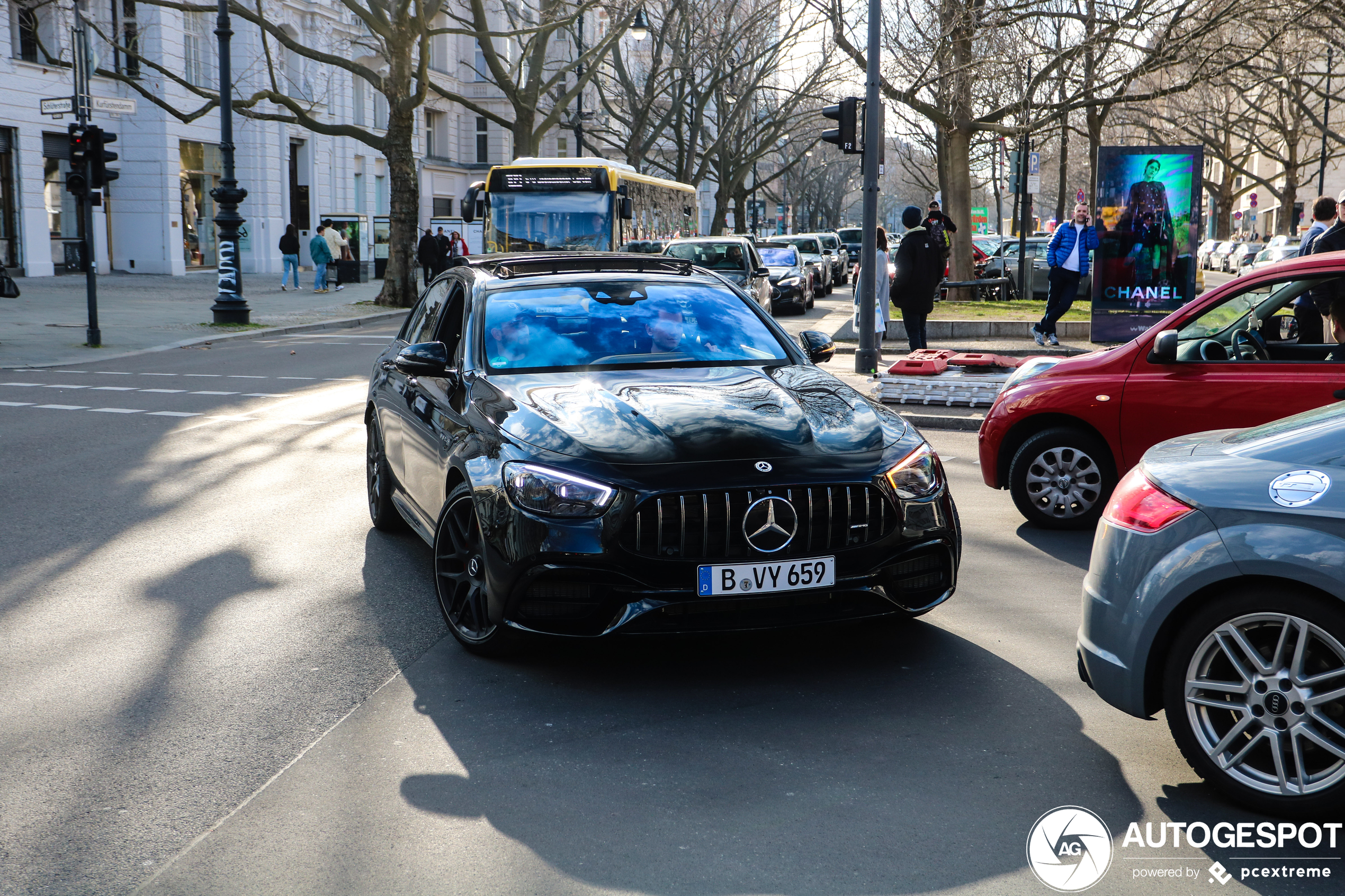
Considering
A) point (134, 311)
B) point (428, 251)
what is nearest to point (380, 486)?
point (134, 311)

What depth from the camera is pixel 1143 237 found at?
17.0m

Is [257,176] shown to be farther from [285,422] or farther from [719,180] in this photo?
[285,422]

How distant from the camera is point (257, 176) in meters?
44.0

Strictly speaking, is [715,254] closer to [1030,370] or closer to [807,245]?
[1030,370]

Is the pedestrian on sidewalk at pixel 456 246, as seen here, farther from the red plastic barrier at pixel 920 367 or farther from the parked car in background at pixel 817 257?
the red plastic barrier at pixel 920 367

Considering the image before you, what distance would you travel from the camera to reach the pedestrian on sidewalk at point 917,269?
617 inches

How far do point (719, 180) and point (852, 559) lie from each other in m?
49.4

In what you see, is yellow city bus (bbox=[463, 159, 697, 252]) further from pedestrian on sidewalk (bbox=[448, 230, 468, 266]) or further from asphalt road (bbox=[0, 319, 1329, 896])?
asphalt road (bbox=[0, 319, 1329, 896])

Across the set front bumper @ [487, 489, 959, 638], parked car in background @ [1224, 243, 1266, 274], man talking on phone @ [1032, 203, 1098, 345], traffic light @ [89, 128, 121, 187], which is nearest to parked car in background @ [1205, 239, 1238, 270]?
parked car in background @ [1224, 243, 1266, 274]

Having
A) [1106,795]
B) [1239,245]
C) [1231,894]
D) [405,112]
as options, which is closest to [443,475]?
[1106,795]

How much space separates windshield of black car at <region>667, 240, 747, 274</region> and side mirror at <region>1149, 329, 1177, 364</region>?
16784 mm

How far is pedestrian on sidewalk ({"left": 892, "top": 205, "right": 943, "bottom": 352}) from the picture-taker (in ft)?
51.4

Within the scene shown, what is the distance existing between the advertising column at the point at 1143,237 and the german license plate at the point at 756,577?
13281 millimetres

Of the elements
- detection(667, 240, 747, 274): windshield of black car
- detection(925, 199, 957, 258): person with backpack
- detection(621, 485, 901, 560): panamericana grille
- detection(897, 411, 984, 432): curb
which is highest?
detection(925, 199, 957, 258): person with backpack
